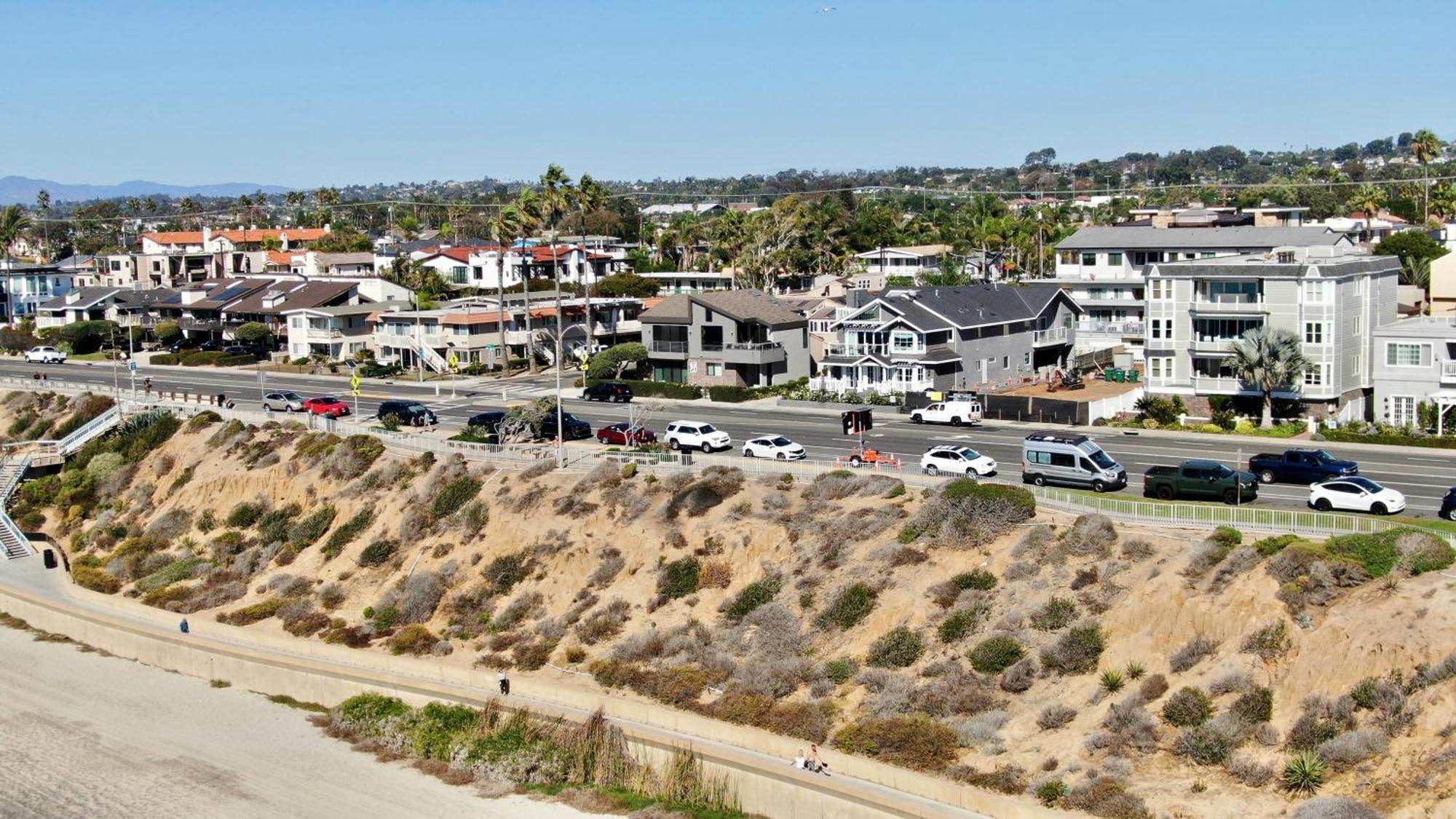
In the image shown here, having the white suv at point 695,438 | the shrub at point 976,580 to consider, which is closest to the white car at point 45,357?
the white suv at point 695,438

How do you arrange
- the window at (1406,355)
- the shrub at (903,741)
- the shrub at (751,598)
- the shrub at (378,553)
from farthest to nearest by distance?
the window at (1406,355) < the shrub at (378,553) < the shrub at (751,598) < the shrub at (903,741)

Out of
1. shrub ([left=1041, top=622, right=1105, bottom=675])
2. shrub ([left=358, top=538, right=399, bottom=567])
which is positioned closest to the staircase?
shrub ([left=358, top=538, right=399, bottom=567])

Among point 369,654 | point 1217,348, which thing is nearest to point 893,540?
point 369,654

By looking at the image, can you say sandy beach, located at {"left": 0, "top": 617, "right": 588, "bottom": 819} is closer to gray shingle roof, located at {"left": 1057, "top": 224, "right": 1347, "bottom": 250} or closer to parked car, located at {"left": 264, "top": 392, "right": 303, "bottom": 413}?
parked car, located at {"left": 264, "top": 392, "right": 303, "bottom": 413}

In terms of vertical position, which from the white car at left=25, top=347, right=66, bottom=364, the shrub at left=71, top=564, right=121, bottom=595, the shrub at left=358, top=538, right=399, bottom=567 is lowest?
the shrub at left=71, top=564, right=121, bottom=595

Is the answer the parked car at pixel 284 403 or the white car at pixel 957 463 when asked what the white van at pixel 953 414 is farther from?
the parked car at pixel 284 403

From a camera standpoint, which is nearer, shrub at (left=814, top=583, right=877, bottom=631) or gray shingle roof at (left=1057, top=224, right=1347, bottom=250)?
shrub at (left=814, top=583, right=877, bottom=631)
